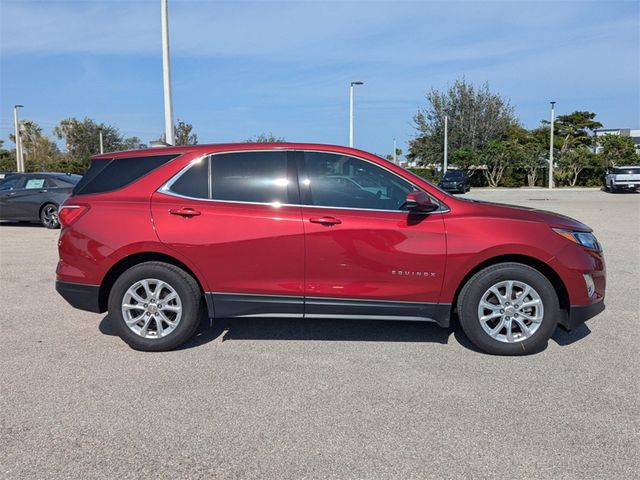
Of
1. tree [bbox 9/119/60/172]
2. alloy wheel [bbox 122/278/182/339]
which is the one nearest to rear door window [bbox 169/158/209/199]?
alloy wheel [bbox 122/278/182/339]

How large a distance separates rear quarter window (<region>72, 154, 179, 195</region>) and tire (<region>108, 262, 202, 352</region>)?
0.79 m

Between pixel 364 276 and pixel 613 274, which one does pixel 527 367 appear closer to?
pixel 364 276

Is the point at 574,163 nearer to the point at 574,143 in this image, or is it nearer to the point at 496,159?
the point at 496,159

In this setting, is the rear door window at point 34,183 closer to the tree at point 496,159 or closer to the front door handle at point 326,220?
the front door handle at point 326,220

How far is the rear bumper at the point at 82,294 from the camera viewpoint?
4707 millimetres

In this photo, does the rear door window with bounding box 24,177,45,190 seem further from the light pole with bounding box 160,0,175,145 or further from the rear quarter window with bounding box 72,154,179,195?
the rear quarter window with bounding box 72,154,179,195

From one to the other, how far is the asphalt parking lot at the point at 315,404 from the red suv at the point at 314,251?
0.38 m

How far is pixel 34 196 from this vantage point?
1368 centimetres

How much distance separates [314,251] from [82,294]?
2.07m

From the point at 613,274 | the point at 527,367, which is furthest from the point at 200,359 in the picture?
the point at 613,274

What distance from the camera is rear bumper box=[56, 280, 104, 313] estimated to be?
15.4 ft

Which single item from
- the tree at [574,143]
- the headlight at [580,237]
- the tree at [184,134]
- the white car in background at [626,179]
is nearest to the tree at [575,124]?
the tree at [574,143]

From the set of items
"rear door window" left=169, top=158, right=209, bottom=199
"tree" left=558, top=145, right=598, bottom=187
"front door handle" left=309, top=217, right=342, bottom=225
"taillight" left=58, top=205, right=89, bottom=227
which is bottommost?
"front door handle" left=309, top=217, right=342, bottom=225

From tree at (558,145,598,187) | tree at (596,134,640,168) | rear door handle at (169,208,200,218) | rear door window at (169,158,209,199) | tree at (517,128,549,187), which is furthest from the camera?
tree at (517,128,549,187)
